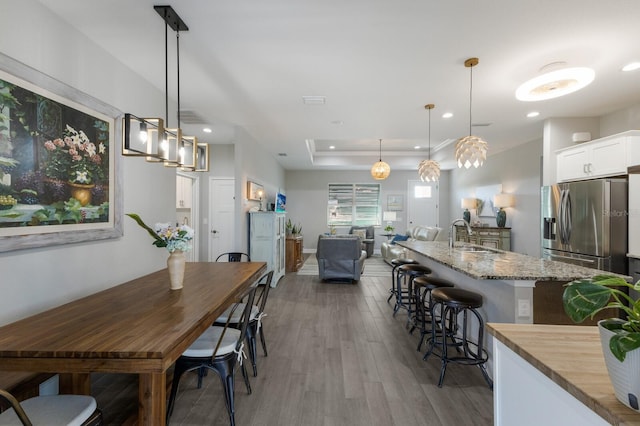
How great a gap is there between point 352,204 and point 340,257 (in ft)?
14.5

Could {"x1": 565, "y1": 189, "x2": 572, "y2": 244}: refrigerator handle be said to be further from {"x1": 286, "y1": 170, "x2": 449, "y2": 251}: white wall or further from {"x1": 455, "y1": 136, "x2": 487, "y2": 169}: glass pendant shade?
{"x1": 286, "y1": 170, "x2": 449, "y2": 251}: white wall

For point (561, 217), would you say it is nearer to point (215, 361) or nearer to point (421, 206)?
point (215, 361)

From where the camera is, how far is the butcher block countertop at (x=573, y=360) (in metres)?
0.69

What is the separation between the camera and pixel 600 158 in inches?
146

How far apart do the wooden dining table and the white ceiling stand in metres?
2.02

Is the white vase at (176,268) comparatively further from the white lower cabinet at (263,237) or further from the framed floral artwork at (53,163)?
the white lower cabinet at (263,237)

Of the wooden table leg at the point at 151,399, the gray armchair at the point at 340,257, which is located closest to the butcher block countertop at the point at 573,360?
the wooden table leg at the point at 151,399

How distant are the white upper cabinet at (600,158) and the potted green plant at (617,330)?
156 inches

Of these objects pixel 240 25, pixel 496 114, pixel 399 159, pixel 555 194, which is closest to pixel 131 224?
pixel 240 25

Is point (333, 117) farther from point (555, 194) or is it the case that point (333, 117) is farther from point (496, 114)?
point (555, 194)

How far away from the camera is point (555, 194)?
4.10 metres

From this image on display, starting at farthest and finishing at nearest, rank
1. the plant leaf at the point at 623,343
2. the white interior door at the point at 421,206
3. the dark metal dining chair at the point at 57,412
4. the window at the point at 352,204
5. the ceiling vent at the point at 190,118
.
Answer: the window at the point at 352,204
the white interior door at the point at 421,206
the ceiling vent at the point at 190,118
the dark metal dining chair at the point at 57,412
the plant leaf at the point at 623,343

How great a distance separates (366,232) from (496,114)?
5172 millimetres

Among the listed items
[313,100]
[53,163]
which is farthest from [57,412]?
[313,100]
